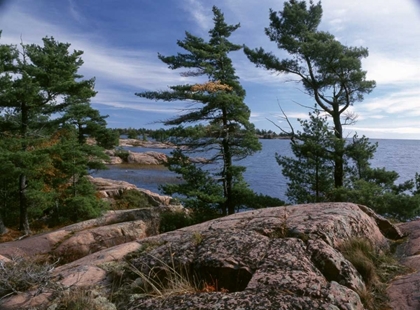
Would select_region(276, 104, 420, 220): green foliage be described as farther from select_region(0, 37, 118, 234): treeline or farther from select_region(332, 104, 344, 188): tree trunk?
select_region(0, 37, 118, 234): treeline

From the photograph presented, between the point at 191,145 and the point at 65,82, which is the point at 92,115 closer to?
the point at 65,82

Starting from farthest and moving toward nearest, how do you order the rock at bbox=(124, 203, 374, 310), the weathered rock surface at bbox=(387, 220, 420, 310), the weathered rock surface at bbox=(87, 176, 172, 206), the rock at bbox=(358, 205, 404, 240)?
the weathered rock surface at bbox=(87, 176, 172, 206)
the rock at bbox=(358, 205, 404, 240)
the weathered rock surface at bbox=(387, 220, 420, 310)
the rock at bbox=(124, 203, 374, 310)

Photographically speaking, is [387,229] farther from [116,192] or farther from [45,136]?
[116,192]

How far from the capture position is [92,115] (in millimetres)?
17750

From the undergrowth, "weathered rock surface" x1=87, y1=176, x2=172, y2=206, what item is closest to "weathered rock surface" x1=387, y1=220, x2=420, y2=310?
the undergrowth

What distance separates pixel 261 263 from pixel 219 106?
419 inches

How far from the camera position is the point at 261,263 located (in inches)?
111

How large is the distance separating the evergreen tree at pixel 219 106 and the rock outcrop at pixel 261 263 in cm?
880

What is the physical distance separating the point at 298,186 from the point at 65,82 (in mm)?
9866

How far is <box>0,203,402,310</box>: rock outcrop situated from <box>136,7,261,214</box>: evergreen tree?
8.80 metres

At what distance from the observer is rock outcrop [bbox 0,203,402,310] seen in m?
2.39

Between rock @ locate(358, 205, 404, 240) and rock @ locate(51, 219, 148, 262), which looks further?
rock @ locate(51, 219, 148, 262)

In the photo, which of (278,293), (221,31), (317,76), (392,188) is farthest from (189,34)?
(278,293)

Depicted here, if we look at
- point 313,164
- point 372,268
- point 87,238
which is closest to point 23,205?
point 87,238
